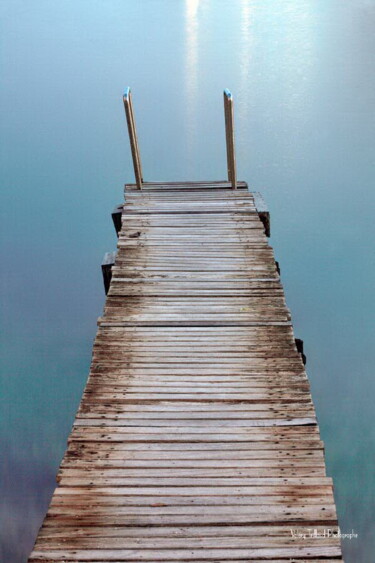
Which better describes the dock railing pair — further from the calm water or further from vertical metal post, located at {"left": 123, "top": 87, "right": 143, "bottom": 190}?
the calm water

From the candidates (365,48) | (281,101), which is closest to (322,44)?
(365,48)

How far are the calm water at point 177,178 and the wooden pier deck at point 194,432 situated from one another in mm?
4057

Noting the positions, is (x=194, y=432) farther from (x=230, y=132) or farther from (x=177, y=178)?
(x=177, y=178)

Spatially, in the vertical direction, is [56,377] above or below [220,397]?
below

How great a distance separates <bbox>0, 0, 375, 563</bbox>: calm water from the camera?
1054 cm

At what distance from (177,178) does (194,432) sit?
49.8 ft

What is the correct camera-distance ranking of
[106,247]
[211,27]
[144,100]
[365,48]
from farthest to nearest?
[211,27] → [365,48] → [144,100] → [106,247]

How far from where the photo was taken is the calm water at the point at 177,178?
34.6 feet

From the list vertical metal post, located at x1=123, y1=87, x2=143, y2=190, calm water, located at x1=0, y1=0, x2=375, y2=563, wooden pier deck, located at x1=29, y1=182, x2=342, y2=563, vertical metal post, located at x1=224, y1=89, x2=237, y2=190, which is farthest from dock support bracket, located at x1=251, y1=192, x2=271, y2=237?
calm water, located at x1=0, y1=0, x2=375, y2=563

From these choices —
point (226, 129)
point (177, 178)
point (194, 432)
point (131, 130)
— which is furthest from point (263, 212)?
point (177, 178)

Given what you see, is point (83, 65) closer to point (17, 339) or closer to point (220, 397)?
point (17, 339)

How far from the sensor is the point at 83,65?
1291 inches

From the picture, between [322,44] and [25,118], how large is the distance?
21.0 m

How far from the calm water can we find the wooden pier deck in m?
4.06
